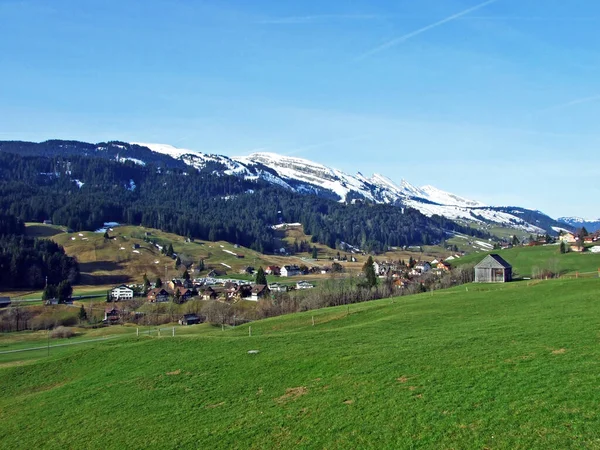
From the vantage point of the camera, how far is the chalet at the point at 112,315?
389 feet

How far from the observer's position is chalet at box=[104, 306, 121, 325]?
119 meters

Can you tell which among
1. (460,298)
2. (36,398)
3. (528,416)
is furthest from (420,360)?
(460,298)

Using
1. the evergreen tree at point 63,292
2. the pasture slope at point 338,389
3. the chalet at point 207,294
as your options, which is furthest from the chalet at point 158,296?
the pasture slope at point 338,389

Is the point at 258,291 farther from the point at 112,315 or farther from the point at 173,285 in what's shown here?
the point at 173,285

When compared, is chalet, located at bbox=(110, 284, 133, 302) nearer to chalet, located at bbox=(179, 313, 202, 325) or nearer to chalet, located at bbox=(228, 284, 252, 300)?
chalet, located at bbox=(228, 284, 252, 300)

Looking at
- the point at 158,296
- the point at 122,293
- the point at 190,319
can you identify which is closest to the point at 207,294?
the point at 158,296

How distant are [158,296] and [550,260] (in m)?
113

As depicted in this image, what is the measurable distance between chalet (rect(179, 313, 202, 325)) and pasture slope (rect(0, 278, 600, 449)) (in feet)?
199

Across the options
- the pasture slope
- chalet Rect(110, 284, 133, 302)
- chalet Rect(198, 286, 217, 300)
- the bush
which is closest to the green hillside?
chalet Rect(198, 286, 217, 300)

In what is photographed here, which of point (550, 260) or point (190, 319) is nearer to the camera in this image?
point (190, 319)

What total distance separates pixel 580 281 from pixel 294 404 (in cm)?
5126

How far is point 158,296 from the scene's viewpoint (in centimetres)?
15150

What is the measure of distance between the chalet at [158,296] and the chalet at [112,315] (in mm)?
16688

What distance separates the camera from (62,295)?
147m
